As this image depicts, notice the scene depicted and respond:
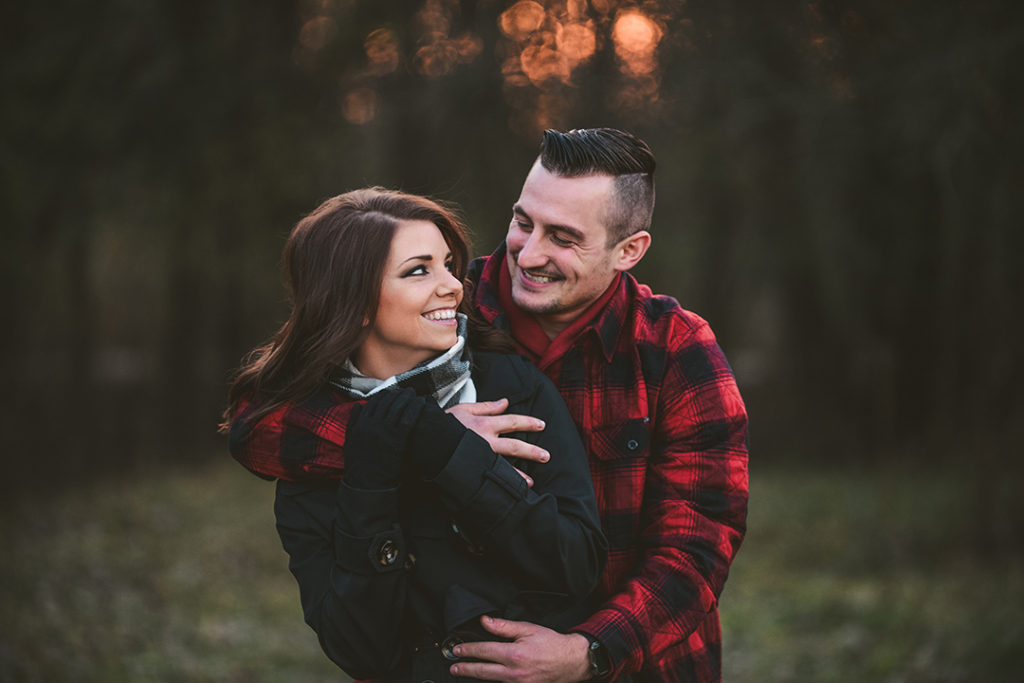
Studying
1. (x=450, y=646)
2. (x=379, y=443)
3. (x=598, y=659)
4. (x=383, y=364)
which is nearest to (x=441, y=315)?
(x=383, y=364)

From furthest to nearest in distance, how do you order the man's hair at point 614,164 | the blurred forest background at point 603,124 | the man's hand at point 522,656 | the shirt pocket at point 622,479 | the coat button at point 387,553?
the blurred forest background at point 603,124 → the man's hair at point 614,164 → the shirt pocket at point 622,479 → the man's hand at point 522,656 → the coat button at point 387,553

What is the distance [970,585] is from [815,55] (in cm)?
482

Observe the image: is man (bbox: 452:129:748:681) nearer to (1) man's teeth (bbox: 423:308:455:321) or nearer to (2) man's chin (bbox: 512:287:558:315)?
(2) man's chin (bbox: 512:287:558:315)

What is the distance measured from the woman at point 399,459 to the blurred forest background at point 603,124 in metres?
4.37

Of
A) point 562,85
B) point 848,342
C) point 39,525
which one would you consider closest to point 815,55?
point 562,85

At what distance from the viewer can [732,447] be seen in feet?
7.73

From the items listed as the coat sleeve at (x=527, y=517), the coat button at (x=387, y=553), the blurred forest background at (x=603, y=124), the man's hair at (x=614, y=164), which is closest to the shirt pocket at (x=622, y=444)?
the coat sleeve at (x=527, y=517)

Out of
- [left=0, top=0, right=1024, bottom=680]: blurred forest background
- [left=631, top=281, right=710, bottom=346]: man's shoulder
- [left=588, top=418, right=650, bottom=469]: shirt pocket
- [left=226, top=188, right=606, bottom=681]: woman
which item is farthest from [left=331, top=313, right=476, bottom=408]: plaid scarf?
[left=0, top=0, right=1024, bottom=680]: blurred forest background

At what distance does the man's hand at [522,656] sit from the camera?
1.98m

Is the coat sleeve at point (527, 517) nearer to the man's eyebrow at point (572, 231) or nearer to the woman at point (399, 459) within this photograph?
the woman at point (399, 459)

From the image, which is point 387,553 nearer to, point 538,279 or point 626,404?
point 626,404

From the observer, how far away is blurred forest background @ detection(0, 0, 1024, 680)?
275 inches

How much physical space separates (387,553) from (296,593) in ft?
19.6

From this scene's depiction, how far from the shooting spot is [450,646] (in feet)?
6.57
